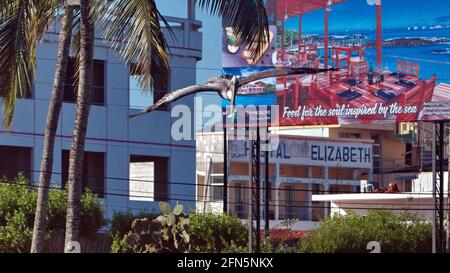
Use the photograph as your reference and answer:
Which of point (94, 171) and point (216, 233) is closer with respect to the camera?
point (216, 233)

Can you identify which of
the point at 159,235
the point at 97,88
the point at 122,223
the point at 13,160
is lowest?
the point at 159,235

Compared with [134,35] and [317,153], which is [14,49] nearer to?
[134,35]

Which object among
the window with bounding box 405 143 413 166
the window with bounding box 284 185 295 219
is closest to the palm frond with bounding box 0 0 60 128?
the window with bounding box 284 185 295 219

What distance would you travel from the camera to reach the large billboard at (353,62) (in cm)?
3438

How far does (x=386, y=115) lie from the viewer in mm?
34656

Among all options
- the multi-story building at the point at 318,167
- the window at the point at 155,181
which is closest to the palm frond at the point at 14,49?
the window at the point at 155,181

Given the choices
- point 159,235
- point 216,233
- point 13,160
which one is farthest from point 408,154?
point 159,235

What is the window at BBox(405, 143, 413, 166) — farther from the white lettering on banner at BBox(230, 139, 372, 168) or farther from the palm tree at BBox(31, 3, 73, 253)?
the palm tree at BBox(31, 3, 73, 253)

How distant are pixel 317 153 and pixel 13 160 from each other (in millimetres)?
17342

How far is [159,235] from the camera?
30.4 meters

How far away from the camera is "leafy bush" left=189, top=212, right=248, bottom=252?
32.7m

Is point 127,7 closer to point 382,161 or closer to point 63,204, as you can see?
point 63,204

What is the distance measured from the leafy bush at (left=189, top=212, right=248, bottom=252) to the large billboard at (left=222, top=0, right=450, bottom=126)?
3.98 metres
